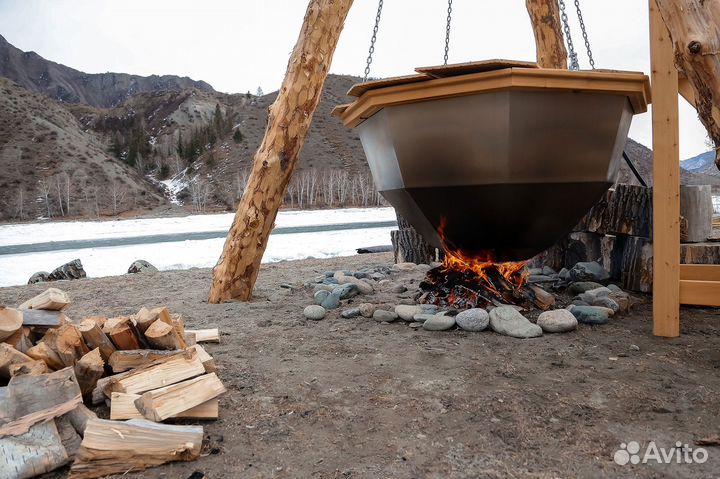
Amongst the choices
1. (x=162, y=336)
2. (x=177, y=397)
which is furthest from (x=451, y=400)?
(x=162, y=336)

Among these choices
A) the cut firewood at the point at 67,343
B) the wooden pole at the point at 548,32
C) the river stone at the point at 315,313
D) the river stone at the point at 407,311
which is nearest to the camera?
the cut firewood at the point at 67,343

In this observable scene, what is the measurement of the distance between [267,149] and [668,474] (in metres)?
2.94

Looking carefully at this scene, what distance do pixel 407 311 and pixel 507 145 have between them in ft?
3.76

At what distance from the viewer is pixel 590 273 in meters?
3.76

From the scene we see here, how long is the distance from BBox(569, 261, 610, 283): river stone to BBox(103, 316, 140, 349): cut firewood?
10.5 ft

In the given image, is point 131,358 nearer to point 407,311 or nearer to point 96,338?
point 96,338

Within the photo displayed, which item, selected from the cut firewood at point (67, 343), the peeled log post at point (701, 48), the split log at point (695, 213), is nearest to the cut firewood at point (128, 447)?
the cut firewood at point (67, 343)

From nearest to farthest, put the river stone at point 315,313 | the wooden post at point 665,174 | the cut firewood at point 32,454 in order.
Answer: the cut firewood at point 32,454, the wooden post at point 665,174, the river stone at point 315,313

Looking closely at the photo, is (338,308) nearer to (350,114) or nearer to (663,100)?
(350,114)

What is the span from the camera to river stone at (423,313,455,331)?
262cm

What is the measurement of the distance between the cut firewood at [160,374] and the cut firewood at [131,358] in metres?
0.06

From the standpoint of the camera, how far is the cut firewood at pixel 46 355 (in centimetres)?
174

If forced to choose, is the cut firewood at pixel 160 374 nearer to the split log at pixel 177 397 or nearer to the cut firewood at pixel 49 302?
the split log at pixel 177 397

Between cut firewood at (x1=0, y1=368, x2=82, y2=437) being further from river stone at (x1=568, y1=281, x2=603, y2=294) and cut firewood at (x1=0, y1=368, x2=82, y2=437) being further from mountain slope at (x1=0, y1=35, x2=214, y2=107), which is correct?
mountain slope at (x1=0, y1=35, x2=214, y2=107)
